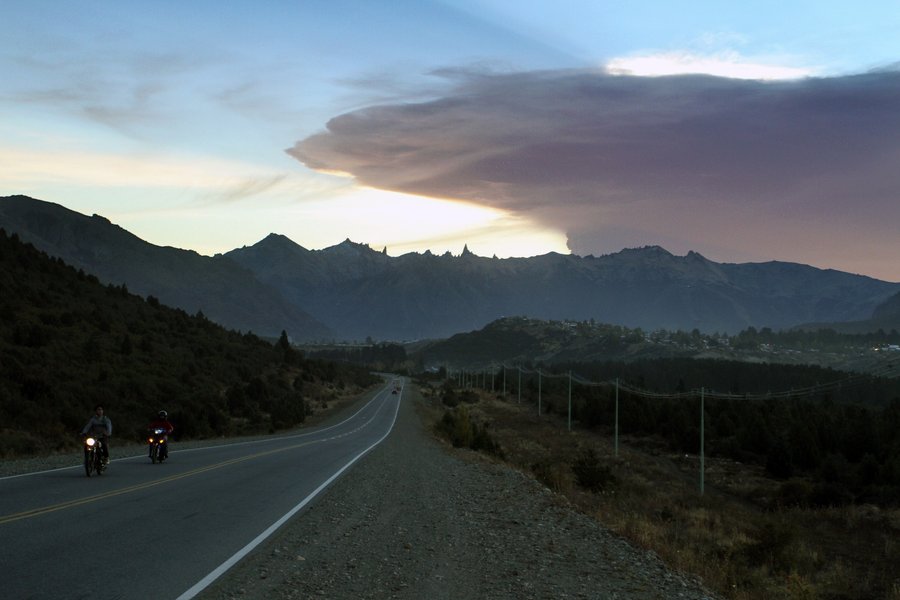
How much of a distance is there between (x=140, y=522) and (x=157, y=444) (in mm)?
11855

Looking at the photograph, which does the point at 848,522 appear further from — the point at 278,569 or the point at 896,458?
the point at 278,569

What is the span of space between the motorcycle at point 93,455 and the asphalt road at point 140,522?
388 millimetres

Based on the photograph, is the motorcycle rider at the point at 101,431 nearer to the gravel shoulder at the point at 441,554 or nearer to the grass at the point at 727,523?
the gravel shoulder at the point at 441,554

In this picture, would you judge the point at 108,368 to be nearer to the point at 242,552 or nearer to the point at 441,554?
the point at 242,552

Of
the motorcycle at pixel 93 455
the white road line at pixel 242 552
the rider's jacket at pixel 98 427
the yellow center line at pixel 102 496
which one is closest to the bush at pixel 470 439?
the yellow center line at pixel 102 496

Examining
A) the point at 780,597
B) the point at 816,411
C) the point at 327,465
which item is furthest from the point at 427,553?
the point at 816,411

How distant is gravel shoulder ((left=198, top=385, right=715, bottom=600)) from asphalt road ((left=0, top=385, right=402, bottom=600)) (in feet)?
1.73

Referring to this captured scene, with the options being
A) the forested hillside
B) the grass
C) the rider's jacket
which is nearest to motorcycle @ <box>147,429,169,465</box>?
the rider's jacket

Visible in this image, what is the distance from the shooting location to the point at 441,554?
37.3 ft

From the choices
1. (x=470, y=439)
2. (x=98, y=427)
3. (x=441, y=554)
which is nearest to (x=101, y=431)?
(x=98, y=427)

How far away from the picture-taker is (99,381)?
43375 mm

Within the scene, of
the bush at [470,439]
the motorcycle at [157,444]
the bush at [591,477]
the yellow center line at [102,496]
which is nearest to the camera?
the yellow center line at [102,496]

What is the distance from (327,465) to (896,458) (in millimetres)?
36510

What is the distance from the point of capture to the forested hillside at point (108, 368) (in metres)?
35.5
